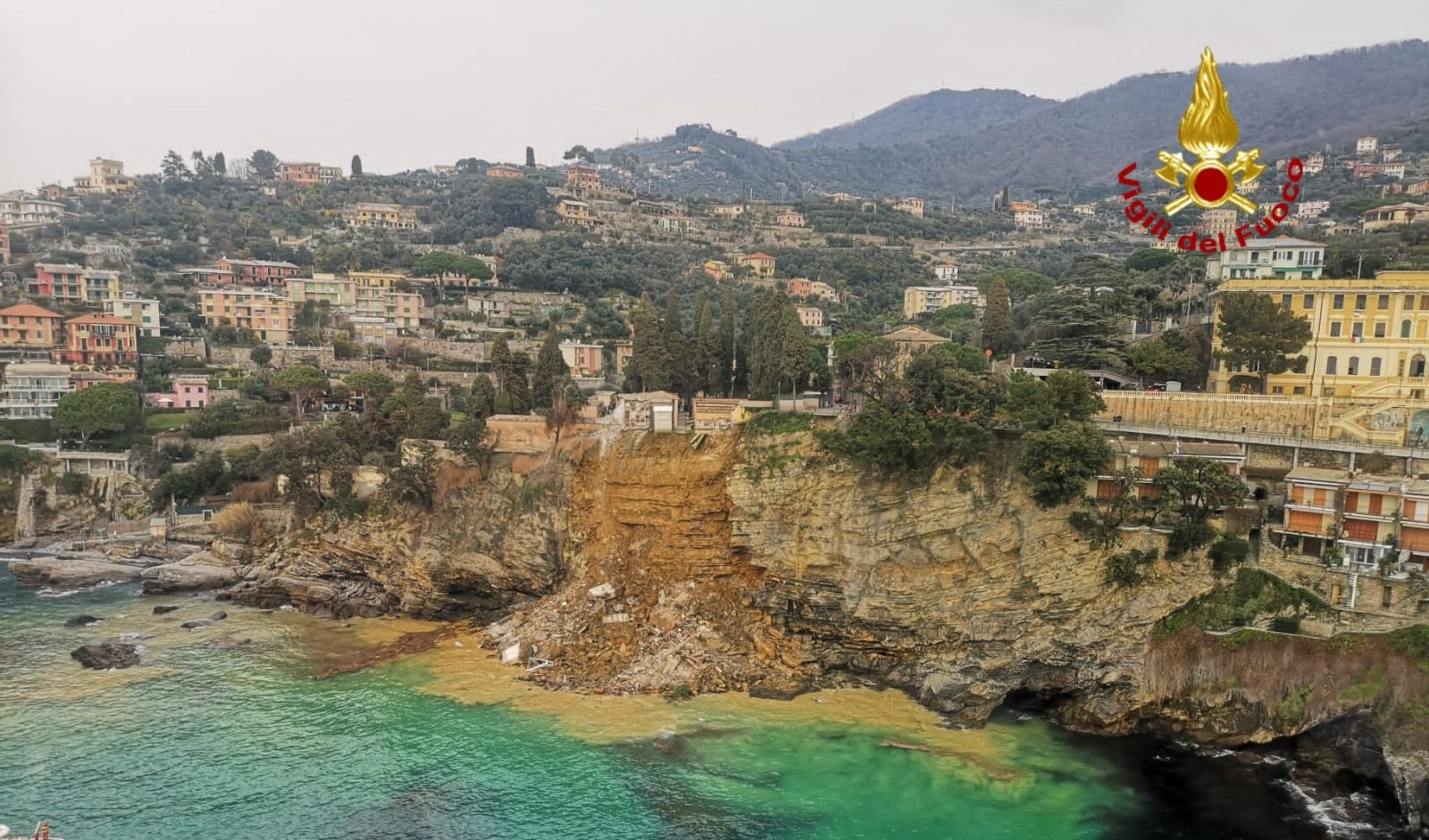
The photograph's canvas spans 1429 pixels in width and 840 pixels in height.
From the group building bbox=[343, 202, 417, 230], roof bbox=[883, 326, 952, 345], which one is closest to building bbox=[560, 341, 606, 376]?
roof bbox=[883, 326, 952, 345]

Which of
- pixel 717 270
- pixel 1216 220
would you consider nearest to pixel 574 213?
pixel 717 270

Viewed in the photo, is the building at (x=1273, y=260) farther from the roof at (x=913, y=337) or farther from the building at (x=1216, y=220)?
the building at (x=1216, y=220)

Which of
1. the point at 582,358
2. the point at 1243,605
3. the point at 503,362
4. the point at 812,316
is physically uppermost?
the point at 812,316

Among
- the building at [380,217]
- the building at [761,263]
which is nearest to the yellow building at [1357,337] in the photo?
the building at [761,263]

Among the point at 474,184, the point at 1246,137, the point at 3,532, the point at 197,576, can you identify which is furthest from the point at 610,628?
the point at 1246,137

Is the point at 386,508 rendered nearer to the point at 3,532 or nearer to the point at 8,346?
the point at 3,532

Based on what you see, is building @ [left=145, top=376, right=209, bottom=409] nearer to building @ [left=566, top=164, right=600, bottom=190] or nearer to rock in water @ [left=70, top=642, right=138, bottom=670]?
rock in water @ [left=70, top=642, right=138, bottom=670]

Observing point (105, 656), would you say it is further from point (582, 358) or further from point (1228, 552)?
point (1228, 552)
